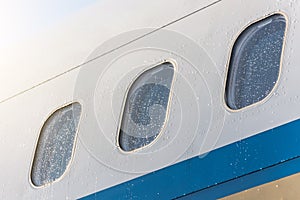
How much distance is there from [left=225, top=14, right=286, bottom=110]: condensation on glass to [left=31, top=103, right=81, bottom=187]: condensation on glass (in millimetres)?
909

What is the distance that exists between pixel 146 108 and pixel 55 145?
0.62 meters

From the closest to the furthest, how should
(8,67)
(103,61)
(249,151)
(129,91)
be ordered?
(249,151) < (129,91) < (103,61) < (8,67)

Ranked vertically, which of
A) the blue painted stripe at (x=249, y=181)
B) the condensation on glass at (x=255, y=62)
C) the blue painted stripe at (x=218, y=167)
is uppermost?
the condensation on glass at (x=255, y=62)

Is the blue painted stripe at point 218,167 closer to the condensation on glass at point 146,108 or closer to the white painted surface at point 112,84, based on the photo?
the white painted surface at point 112,84

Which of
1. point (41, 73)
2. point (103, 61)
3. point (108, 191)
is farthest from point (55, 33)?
point (108, 191)

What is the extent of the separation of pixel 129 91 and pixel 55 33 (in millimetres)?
858

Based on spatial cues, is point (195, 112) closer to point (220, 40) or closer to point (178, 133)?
point (178, 133)

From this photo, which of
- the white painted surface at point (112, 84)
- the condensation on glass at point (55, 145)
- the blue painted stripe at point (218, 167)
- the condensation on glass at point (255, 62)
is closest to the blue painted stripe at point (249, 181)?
Result: the blue painted stripe at point (218, 167)

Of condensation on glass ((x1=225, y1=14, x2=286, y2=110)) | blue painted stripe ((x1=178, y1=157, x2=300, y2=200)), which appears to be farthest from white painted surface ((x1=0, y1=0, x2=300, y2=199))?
blue painted stripe ((x1=178, y1=157, x2=300, y2=200))

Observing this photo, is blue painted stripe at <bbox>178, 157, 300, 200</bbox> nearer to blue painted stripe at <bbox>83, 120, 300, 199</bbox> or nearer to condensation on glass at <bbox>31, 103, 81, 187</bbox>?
blue painted stripe at <bbox>83, 120, 300, 199</bbox>

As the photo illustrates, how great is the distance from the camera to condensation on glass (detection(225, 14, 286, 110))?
2.79m

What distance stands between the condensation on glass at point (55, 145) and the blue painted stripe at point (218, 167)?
461mm

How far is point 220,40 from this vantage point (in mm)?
3041

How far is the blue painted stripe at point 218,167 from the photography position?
102 inches
